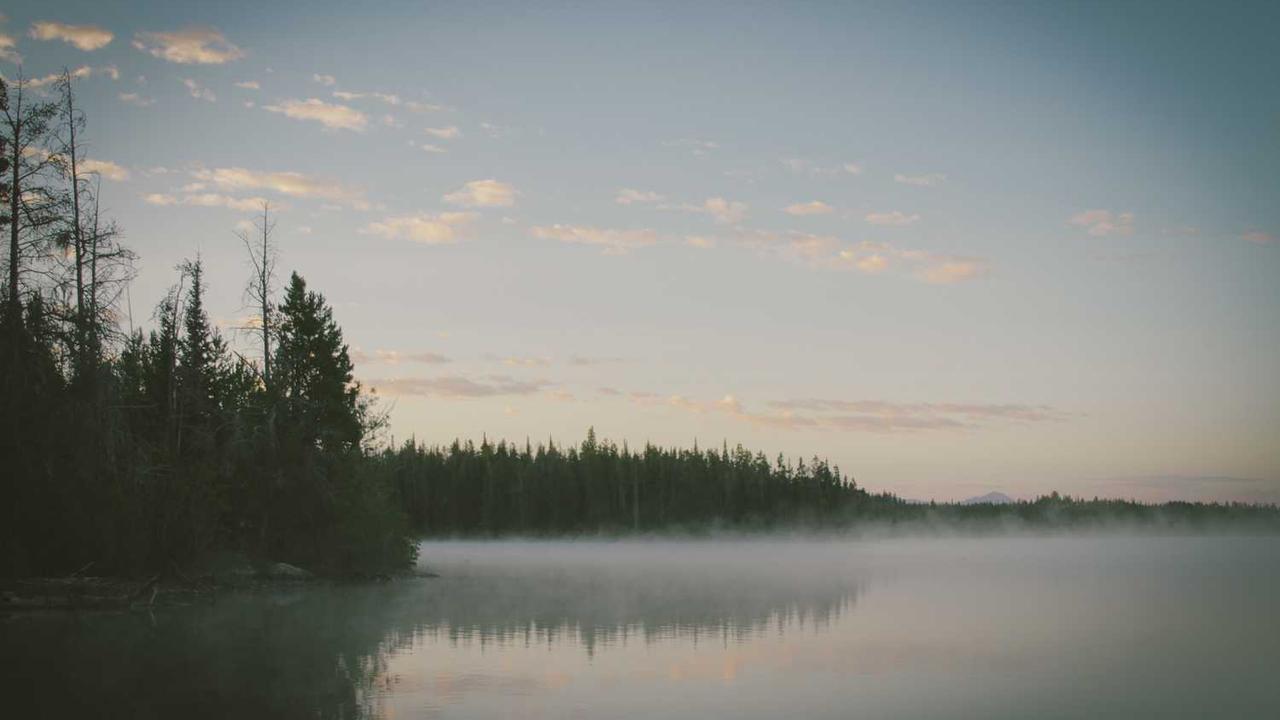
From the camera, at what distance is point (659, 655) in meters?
25.5

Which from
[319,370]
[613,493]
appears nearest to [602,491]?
[613,493]

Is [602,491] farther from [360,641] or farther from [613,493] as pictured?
[360,641]

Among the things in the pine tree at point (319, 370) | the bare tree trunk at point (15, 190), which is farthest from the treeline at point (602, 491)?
the bare tree trunk at point (15, 190)

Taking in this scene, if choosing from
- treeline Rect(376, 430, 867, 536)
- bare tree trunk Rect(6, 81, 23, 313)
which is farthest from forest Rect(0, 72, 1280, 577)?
treeline Rect(376, 430, 867, 536)

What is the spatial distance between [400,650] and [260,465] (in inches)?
1093

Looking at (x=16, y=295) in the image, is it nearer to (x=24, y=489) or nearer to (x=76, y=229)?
(x=76, y=229)

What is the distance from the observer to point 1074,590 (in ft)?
160

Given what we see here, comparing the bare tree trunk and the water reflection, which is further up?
the bare tree trunk

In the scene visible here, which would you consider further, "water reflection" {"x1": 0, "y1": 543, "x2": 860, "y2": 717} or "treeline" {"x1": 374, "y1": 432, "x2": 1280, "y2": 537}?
"treeline" {"x1": 374, "y1": 432, "x2": 1280, "y2": 537}

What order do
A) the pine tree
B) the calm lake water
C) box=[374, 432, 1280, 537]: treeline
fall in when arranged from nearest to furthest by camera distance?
the calm lake water < the pine tree < box=[374, 432, 1280, 537]: treeline

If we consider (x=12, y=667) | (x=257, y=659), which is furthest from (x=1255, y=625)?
(x=12, y=667)

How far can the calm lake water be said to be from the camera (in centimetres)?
1922

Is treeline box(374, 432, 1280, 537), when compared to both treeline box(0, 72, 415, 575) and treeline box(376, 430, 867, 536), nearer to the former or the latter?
treeline box(376, 430, 867, 536)

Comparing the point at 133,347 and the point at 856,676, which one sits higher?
the point at 133,347
